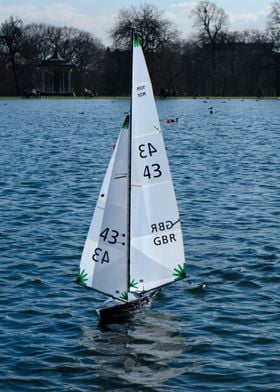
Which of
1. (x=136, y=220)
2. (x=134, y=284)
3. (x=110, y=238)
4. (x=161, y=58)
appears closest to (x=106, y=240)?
(x=110, y=238)

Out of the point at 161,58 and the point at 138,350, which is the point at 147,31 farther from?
the point at 138,350

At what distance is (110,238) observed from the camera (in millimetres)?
15133

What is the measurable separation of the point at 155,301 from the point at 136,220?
2.69 m

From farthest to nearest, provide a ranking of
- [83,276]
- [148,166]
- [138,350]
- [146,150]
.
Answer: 1. [83,276]
2. [148,166]
3. [146,150]
4. [138,350]

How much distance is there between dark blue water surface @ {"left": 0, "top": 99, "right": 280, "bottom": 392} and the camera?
13398mm

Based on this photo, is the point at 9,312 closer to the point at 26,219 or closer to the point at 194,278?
the point at 194,278

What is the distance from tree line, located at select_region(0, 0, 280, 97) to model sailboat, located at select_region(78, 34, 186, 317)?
130m

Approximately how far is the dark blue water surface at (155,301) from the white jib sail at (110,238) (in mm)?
942

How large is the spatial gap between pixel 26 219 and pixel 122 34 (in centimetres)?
12574

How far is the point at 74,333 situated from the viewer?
49.8 ft

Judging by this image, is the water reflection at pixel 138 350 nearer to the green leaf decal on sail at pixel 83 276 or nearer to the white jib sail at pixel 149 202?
the white jib sail at pixel 149 202

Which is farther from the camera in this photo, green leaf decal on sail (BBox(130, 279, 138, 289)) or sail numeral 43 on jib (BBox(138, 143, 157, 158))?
green leaf decal on sail (BBox(130, 279, 138, 289))

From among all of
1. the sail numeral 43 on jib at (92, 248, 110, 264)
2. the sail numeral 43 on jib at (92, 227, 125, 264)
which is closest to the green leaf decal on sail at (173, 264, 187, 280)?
the sail numeral 43 on jib at (92, 227, 125, 264)

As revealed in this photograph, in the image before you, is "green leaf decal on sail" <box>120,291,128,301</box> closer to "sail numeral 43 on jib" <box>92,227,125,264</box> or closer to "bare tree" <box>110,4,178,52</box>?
"sail numeral 43 on jib" <box>92,227,125,264</box>
